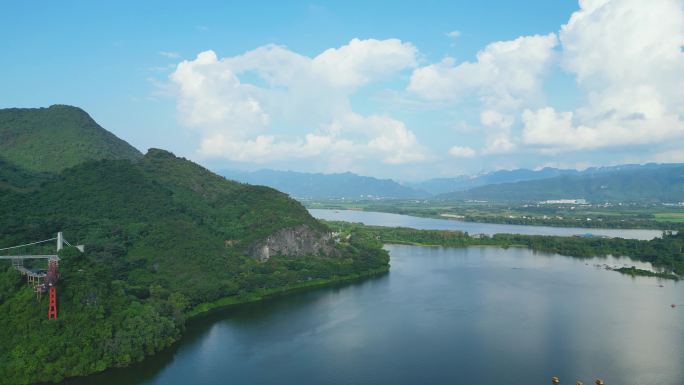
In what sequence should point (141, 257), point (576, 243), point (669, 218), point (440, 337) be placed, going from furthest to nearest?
point (669, 218)
point (576, 243)
point (141, 257)
point (440, 337)

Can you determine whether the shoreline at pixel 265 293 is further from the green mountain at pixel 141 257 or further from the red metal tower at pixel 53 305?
the red metal tower at pixel 53 305

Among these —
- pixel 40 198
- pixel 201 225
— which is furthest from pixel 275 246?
pixel 40 198

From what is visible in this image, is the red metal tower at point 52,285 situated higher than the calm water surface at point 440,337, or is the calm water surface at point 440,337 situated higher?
the red metal tower at point 52,285

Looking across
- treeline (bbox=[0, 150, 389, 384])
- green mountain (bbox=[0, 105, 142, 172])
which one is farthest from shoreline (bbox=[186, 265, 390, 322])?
green mountain (bbox=[0, 105, 142, 172])

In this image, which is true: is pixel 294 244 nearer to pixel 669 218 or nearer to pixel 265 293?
pixel 265 293

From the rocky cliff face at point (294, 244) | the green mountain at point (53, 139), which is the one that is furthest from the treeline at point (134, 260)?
the green mountain at point (53, 139)

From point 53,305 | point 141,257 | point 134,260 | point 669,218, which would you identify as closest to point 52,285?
point 53,305
